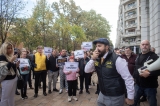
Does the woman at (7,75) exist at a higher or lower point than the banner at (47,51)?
lower

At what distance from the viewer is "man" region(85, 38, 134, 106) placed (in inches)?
99.4

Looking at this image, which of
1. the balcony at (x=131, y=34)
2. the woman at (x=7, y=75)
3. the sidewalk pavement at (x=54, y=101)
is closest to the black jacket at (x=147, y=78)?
the sidewalk pavement at (x=54, y=101)

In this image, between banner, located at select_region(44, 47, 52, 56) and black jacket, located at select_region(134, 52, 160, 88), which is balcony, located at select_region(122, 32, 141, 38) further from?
black jacket, located at select_region(134, 52, 160, 88)

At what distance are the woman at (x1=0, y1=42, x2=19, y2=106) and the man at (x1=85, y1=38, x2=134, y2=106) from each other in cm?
208

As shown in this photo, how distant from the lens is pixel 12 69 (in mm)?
3717

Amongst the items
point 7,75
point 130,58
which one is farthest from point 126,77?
point 130,58

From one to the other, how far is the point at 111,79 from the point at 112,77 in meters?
0.04

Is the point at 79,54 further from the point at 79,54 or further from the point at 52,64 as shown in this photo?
the point at 52,64

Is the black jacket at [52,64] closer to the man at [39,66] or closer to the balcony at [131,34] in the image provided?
the man at [39,66]

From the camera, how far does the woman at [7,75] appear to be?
3.32 metres

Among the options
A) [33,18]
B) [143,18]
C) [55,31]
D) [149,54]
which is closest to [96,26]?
[55,31]

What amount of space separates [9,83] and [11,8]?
39.3 ft

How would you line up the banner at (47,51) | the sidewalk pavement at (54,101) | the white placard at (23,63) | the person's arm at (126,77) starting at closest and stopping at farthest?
the person's arm at (126,77) → the sidewalk pavement at (54,101) → the white placard at (23,63) → the banner at (47,51)

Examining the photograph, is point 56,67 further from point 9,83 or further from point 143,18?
point 143,18
